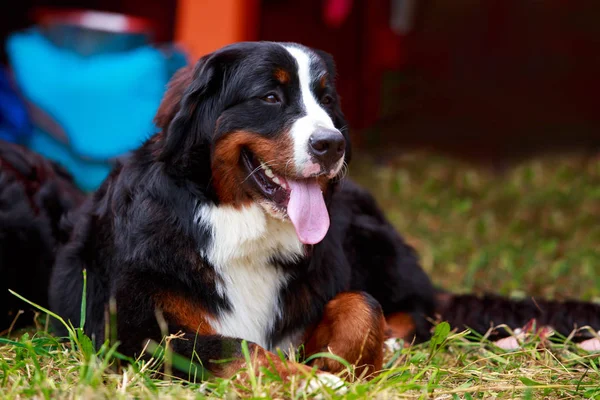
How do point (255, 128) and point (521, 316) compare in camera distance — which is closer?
point (255, 128)

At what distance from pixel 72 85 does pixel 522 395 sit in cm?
476

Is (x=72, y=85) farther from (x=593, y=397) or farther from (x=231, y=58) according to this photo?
(x=593, y=397)

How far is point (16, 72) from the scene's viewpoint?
6.45 metres

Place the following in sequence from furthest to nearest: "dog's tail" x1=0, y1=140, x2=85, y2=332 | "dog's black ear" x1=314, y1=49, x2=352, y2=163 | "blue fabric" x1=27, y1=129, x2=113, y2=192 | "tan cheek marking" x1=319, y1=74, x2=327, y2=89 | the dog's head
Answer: "blue fabric" x1=27, y1=129, x2=113, y2=192
"dog's tail" x1=0, y1=140, x2=85, y2=332
"dog's black ear" x1=314, y1=49, x2=352, y2=163
"tan cheek marking" x1=319, y1=74, x2=327, y2=89
the dog's head

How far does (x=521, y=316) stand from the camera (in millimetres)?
3516

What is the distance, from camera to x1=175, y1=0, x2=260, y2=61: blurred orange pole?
6145mm

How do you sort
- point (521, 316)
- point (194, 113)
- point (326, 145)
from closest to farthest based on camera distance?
point (326, 145) < point (194, 113) < point (521, 316)

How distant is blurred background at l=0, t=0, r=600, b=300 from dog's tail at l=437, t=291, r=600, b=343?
129 centimetres

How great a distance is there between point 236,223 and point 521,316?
1.52 metres

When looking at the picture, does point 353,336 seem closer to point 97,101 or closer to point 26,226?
point 26,226

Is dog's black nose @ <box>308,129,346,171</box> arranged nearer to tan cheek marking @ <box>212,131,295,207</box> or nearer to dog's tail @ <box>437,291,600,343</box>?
tan cheek marking @ <box>212,131,295,207</box>

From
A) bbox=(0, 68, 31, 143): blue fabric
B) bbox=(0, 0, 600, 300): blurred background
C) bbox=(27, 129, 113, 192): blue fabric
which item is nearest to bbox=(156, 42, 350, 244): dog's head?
bbox=(0, 0, 600, 300): blurred background

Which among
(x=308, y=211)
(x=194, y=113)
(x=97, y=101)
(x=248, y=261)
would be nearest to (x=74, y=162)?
(x=97, y=101)

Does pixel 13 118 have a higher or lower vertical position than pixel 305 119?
lower
